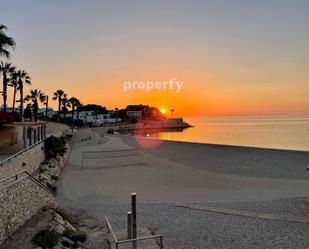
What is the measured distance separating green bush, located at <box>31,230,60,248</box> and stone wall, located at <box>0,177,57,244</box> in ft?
2.27

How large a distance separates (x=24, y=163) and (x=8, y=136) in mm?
6294

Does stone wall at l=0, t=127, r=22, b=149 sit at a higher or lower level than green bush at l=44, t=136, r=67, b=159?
higher

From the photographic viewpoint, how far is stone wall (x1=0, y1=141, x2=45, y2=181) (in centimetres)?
1039

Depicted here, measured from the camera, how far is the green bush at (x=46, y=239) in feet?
21.6

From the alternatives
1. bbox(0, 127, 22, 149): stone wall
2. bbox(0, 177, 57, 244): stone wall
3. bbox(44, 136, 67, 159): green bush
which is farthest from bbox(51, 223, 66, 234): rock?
bbox(44, 136, 67, 159): green bush

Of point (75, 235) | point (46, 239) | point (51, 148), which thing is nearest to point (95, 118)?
point (51, 148)

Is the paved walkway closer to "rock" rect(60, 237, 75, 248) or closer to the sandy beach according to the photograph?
the sandy beach

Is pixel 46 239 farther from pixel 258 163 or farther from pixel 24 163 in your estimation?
pixel 258 163

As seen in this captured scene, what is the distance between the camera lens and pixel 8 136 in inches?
722

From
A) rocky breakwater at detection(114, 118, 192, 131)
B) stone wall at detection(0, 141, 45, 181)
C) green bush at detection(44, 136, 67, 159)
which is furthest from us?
rocky breakwater at detection(114, 118, 192, 131)

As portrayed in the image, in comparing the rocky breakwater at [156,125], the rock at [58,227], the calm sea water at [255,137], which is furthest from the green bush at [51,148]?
the rocky breakwater at [156,125]

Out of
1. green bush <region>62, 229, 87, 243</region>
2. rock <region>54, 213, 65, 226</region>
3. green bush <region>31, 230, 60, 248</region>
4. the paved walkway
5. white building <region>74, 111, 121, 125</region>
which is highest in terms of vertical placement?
white building <region>74, 111, 121, 125</region>

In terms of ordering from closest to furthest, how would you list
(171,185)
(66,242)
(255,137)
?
1. (66,242)
2. (171,185)
3. (255,137)

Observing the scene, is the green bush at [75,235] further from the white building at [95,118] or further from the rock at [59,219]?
the white building at [95,118]
